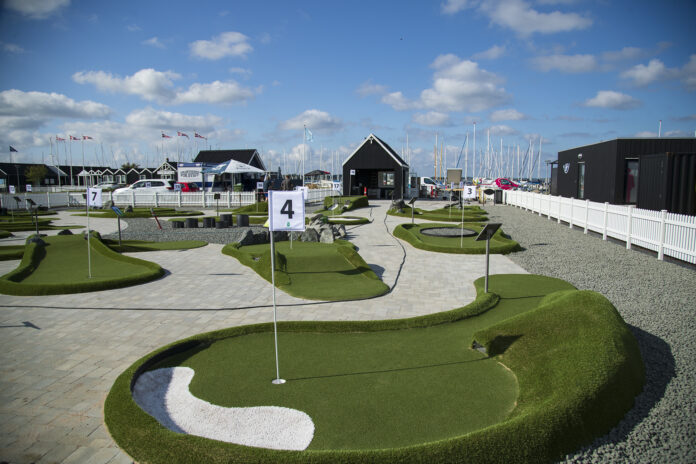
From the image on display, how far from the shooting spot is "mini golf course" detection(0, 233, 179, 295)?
31.1 feet

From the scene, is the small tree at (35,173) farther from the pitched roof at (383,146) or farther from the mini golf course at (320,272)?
the mini golf course at (320,272)

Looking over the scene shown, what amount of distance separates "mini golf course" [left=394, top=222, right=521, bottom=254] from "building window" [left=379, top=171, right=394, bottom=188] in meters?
26.2

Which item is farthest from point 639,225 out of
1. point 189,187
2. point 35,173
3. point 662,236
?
point 35,173

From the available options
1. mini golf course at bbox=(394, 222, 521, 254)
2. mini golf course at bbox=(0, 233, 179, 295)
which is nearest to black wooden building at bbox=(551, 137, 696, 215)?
mini golf course at bbox=(394, 222, 521, 254)

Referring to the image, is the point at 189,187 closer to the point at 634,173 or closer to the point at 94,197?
the point at 94,197

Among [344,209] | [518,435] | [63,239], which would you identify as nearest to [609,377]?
[518,435]

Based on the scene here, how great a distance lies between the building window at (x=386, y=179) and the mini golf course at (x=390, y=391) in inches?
1595

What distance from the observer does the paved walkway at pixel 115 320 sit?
4.22 m

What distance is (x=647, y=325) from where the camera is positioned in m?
7.18

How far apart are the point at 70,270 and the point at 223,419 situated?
370 inches

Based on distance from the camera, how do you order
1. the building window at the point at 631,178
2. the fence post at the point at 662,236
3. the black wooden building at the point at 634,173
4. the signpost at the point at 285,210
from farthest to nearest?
1. the building window at the point at 631,178
2. the black wooden building at the point at 634,173
3. the fence post at the point at 662,236
4. the signpost at the point at 285,210

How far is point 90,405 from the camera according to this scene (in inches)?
185

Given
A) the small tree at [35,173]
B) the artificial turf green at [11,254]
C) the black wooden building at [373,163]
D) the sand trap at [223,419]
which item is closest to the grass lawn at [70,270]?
the artificial turf green at [11,254]

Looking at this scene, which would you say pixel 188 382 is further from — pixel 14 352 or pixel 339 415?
pixel 14 352
